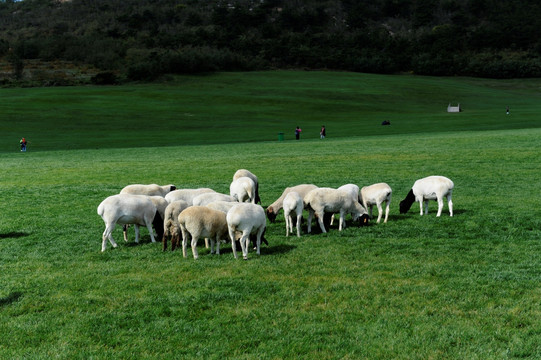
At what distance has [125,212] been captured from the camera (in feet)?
44.0

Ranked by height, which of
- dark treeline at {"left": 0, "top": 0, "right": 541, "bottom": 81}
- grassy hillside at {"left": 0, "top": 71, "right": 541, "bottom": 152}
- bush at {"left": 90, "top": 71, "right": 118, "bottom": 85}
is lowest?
grassy hillside at {"left": 0, "top": 71, "right": 541, "bottom": 152}

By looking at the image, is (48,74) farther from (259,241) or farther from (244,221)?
(244,221)

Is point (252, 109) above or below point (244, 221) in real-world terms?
below

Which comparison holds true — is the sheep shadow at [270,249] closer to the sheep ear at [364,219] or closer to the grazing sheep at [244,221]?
the grazing sheep at [244,221]

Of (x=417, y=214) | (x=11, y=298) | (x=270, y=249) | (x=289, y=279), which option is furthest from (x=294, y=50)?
(x=11, y=298)

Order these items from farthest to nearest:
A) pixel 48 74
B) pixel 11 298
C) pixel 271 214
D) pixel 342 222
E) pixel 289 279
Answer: pixel 48 74, pixel 271 214, pixel 342 222, pixel 289 279, pixel 11 298

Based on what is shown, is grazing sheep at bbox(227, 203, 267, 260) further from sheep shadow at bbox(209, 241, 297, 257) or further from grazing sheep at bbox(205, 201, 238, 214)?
grazing sheep at bbox(205, 201, 238, 214)

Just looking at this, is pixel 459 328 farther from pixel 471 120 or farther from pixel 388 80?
pixel 388 80

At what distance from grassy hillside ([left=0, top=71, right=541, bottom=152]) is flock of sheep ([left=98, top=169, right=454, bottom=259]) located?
41981 mm

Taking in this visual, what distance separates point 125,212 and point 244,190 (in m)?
4.84

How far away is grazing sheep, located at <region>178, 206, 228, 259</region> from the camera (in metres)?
12.0

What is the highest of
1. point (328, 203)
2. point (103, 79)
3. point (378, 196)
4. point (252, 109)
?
point (103, 79)

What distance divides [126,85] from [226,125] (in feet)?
170

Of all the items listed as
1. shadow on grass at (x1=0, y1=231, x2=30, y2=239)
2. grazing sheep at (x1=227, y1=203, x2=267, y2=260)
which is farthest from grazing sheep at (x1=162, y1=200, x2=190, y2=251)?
shadow on grass at (x1=0, y1=231, x2=30, y2=239)
